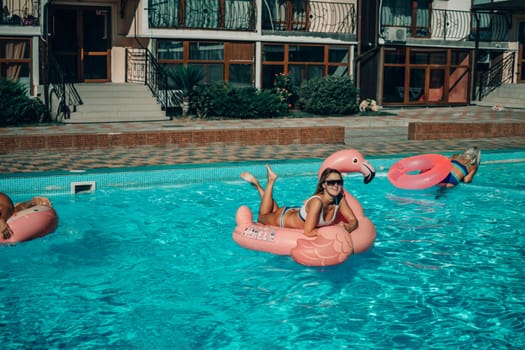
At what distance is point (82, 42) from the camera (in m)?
23.7

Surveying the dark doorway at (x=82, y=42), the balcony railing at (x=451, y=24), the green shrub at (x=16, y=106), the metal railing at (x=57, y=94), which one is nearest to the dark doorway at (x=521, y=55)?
the balcony railing at (x=451, y=24)

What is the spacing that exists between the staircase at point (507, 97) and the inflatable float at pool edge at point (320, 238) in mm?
23040

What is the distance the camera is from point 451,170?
1154cm

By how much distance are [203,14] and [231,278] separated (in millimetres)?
18361

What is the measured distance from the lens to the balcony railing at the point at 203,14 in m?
23.5

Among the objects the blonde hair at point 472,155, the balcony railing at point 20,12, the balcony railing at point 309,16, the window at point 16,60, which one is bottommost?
the blonde hair at point 472,155

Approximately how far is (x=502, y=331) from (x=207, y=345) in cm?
256

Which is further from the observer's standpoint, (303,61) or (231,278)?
(303,61)

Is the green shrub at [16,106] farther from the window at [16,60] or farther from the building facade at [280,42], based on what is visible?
the window at [16,60]

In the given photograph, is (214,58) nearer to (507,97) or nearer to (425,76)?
(425,76)

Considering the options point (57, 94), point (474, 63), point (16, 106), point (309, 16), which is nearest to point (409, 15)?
point (474, 63)

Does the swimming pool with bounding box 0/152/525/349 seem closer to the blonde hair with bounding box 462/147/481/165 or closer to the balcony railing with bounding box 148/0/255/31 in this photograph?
the blonde hair with bounding box 462/147/481/165

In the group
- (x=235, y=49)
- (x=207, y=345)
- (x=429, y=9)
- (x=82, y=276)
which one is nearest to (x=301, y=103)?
(x=235, y=49)

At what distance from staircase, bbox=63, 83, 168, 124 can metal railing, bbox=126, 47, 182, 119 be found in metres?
0.33
